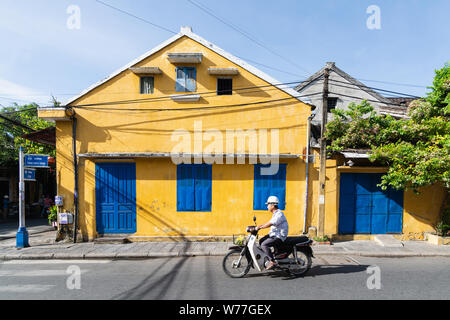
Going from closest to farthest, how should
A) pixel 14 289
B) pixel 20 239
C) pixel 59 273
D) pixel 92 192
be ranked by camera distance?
pixel 14 289
pixel 59 273
pixel 20 239
pixel 92 192

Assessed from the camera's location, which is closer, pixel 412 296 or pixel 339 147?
pixel 412 296

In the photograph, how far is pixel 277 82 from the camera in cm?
830

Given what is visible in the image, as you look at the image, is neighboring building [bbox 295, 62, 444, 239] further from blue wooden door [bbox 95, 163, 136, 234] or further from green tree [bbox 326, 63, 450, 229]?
blue wooden door [bbox 95, 163, 136, 234]

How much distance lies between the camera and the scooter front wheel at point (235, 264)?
5.07 metres

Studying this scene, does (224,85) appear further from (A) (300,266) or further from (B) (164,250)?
(A) (300,266)

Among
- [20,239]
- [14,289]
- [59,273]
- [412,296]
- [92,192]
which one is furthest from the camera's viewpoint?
[92,192]

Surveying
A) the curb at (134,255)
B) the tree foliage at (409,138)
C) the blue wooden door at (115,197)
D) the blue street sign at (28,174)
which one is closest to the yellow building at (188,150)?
the blue wooden door at (115,197)

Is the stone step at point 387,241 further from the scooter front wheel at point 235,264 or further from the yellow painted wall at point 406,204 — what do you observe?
the scooter front wheel at point 235,264

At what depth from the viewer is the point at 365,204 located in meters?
8.36

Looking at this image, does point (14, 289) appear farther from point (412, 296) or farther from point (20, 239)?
point (412, 296)

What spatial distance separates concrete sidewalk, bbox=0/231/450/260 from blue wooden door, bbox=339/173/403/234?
0.60 metres

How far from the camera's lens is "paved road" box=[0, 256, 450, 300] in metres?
4.30

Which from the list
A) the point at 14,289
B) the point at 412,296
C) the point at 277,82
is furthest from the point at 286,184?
the point at 14,289

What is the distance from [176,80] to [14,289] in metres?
7.22
